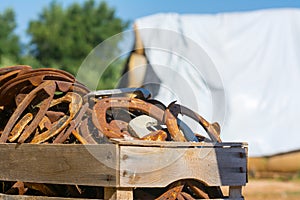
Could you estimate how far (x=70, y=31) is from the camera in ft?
139

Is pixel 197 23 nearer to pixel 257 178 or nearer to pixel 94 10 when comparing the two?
pixel 257 178

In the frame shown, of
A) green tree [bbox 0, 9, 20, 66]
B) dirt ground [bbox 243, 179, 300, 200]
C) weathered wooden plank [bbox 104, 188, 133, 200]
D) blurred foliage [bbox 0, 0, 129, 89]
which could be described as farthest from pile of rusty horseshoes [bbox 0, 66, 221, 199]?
blurred foliage [bbox 0, 0, 129, 89]

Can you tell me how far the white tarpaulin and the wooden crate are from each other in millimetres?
9041

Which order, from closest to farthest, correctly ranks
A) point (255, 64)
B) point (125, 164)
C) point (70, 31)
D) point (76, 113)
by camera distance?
1. point (125, 164)
2. point (76, 113)
3. point (255, 64)
4. point (70, 31)

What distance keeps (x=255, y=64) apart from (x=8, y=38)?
28245mm

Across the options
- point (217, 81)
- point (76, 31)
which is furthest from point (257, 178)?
point (76, 31)

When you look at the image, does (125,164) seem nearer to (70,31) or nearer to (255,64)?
(255,64)

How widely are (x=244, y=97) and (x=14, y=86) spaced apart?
1008cm

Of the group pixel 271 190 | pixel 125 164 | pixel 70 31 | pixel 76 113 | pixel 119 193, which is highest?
pixel 70 31

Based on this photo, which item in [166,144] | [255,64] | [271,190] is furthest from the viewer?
[255,64]

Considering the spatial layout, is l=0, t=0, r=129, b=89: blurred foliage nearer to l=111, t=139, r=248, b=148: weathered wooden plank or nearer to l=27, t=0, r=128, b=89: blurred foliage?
l=27, t=0, r=128, b=89: blurred foliage

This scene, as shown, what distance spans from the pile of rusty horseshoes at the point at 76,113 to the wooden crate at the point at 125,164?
95mm

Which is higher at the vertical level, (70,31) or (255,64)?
(70,31)

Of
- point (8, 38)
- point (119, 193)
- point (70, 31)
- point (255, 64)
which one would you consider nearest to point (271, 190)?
point (255, 64)
